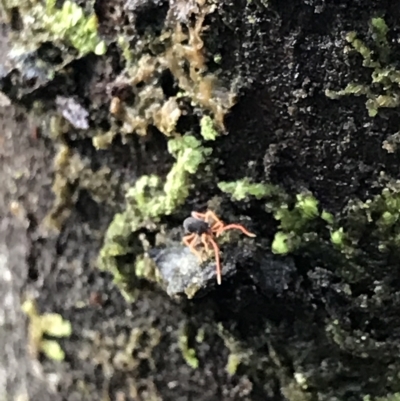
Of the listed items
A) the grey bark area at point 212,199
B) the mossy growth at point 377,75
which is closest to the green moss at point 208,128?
the grey bark area at point 212,199

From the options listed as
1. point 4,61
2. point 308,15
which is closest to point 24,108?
point 4,61

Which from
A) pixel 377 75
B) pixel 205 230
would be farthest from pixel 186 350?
pixel 377 75

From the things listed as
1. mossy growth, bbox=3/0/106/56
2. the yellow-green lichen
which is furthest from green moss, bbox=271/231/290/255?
mossy growth, bbox=3/0/106/56

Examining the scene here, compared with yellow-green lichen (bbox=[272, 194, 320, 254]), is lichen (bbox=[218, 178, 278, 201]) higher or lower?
higher

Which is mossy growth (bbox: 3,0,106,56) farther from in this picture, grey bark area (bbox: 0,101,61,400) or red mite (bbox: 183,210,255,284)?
red mite (bbox: 183,210,255,284)

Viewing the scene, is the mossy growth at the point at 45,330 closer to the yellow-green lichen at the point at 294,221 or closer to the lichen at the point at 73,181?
the lichen at the point at 73,181

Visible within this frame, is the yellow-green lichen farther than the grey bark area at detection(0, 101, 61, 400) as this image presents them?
No

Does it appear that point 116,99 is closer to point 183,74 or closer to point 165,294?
point 183,74
